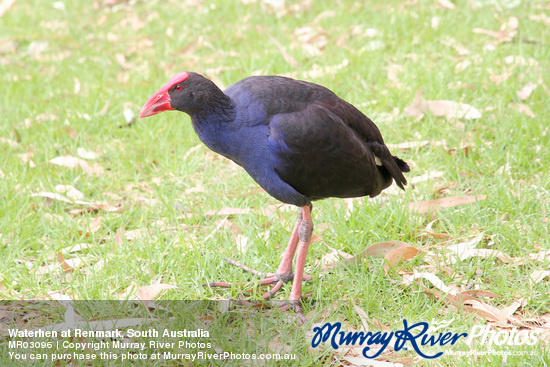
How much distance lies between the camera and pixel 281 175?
3.04m

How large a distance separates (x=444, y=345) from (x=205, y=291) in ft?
4.56

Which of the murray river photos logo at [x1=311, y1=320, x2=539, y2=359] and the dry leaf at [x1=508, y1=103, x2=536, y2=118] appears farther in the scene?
the dry leaf at [x1=508, y1=103, x2=536, y2=118]

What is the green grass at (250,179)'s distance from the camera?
3.39 metres

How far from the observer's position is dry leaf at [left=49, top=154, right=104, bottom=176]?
4.68 meters

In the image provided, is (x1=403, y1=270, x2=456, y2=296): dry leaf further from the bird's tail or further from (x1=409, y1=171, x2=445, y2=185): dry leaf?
(x1=409, y1=171, x2=445, y2=185): dry leaf

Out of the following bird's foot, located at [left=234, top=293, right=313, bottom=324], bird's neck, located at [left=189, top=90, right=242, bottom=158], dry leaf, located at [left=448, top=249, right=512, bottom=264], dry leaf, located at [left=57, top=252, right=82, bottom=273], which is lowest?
bird's foot, located at [left=234, top=293, right=313, bottom=324]

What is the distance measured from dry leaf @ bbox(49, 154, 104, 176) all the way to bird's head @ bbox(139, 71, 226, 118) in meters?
1.83

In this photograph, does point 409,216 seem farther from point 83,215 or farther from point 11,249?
point 11,249

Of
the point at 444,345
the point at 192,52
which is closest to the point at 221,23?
the point at 192,52

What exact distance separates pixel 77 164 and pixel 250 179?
4.83ft

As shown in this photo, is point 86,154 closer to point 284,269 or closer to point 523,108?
point 284,269

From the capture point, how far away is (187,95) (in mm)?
3008

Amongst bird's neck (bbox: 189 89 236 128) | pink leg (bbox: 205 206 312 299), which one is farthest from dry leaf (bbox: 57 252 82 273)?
bird's neck (bbox: 189 89 236 128)

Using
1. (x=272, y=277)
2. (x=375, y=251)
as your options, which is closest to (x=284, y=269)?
(x=272, y=277)
